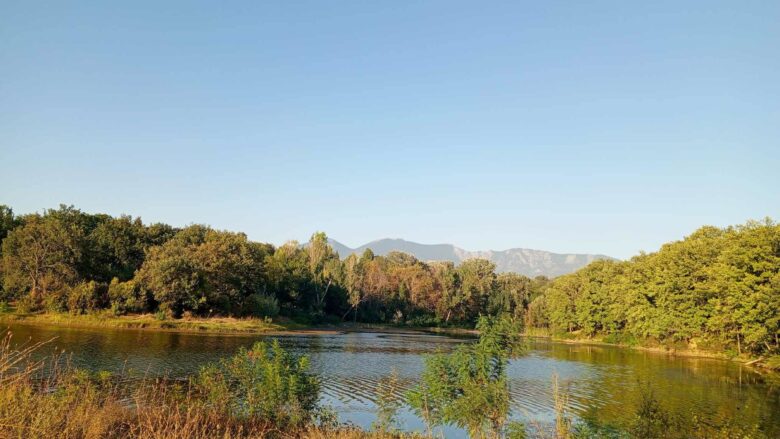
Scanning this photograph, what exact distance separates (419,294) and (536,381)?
84727mm

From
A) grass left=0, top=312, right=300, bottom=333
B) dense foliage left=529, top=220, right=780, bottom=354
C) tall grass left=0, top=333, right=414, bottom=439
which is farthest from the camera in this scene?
grass left=0, top=312, right=300, bottom=333

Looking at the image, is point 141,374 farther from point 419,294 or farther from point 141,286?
point 419,294

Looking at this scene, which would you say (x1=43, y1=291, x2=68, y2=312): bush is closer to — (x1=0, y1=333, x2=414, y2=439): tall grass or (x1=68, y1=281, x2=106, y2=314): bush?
(x1=68, y1=281, x2=106, y2=314): bush

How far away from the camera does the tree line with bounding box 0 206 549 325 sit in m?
67.8

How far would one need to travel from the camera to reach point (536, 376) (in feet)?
129

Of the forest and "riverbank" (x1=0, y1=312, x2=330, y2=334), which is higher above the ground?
the forest

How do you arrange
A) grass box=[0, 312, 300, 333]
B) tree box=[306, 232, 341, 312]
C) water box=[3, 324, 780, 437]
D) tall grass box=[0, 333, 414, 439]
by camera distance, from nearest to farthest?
tall grass box=[0, 333, 414, 439], water box=[3, 324, 780, 437], grass box=[0, 312, 300, 333], tree box=[306, 232, 341, 312]

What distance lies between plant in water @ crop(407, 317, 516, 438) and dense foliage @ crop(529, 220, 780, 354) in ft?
148

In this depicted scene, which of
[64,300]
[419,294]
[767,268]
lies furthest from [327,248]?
[767,268]

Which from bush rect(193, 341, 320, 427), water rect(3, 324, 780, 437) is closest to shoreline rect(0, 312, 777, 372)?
water rect(3, 324, 780, 437)

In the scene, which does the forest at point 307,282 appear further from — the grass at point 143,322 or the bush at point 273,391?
the bush at point 273,391

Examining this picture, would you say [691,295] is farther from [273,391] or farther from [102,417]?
[102,417]

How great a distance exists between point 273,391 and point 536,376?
92.6ft

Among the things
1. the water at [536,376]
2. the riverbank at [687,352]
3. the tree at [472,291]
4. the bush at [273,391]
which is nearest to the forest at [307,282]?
the riverbank at [687,352]
